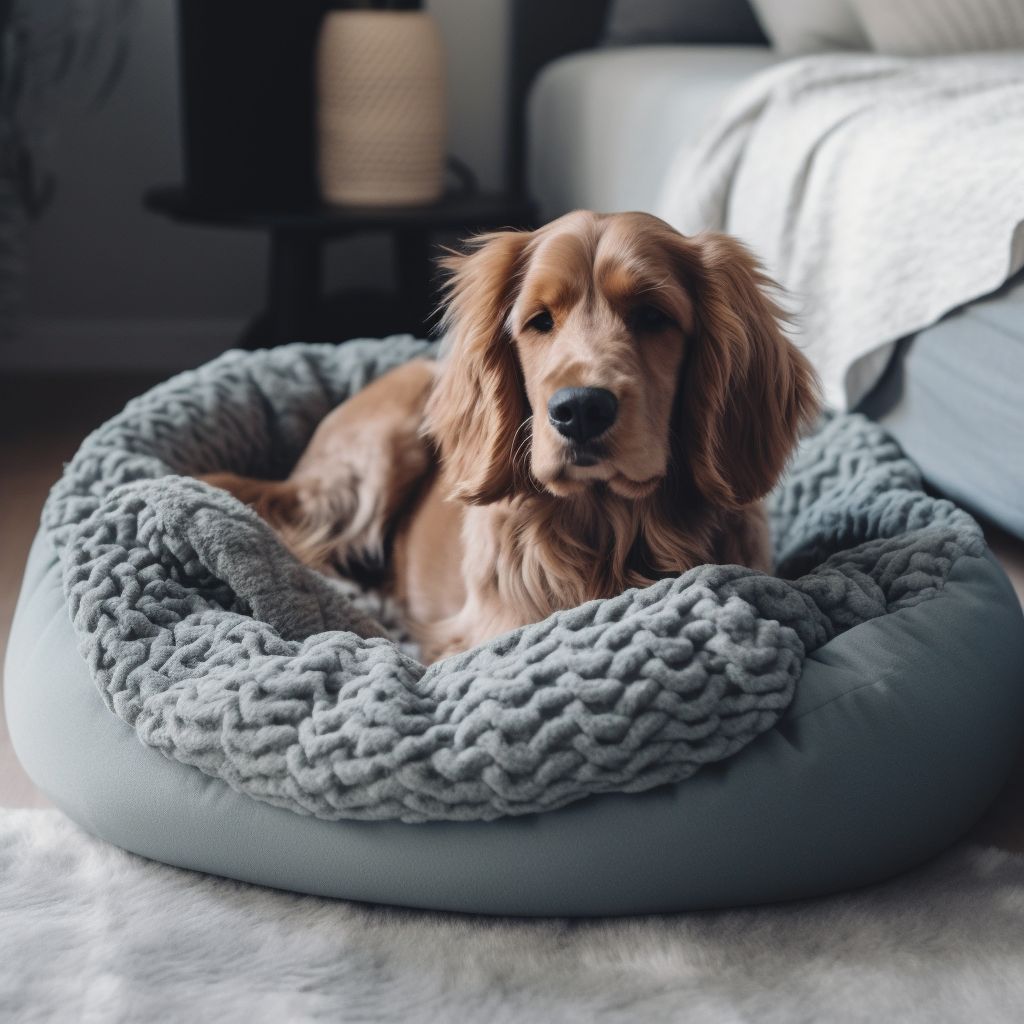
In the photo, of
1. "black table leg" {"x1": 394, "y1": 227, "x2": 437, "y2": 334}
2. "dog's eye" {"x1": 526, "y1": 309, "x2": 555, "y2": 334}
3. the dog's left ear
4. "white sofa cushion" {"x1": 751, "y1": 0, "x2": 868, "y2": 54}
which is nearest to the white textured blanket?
the dog's left ear

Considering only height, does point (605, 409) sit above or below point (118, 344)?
above

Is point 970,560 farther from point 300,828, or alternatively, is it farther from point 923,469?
point 300,828

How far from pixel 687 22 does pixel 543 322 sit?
2.65 meters

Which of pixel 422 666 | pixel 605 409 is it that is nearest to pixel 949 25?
pixel 605 409

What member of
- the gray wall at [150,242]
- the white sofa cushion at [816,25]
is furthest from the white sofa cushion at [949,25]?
the gray wall at [150,242]

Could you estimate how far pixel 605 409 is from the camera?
126 centimetres

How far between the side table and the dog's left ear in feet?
4.43

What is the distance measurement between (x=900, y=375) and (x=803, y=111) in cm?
57

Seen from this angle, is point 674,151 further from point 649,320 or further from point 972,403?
point 649,320

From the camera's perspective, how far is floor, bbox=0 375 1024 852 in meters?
1.40

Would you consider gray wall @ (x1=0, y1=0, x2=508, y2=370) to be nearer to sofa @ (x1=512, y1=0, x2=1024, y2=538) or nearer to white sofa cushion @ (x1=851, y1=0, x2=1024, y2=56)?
sofa @ (x1=512, y1=0, x2=1024, y2=538)

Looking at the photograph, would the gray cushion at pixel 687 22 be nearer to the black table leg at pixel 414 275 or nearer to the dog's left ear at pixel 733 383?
the black table leg at pixel 414 275

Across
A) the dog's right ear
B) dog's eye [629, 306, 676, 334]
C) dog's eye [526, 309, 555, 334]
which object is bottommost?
the dog's right ear

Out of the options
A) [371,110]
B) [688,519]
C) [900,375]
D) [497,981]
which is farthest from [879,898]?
[371,110]
